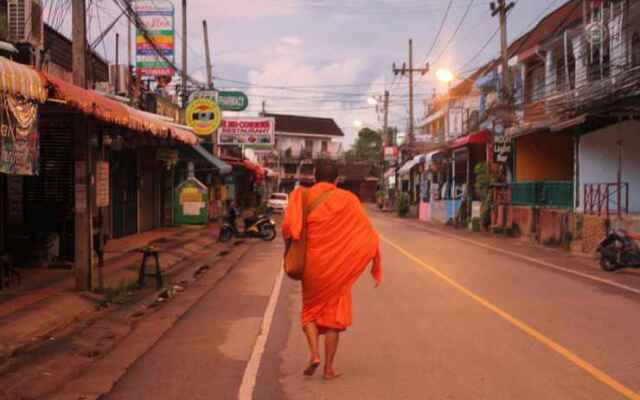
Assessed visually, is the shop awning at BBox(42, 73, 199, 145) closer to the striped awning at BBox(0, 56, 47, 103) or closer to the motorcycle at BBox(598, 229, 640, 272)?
the striped awning at BBox(0, 56, 47, 103)

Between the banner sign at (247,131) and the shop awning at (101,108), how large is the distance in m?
25.5

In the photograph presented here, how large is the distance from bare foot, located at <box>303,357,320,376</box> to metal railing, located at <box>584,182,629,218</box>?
54.3 feet

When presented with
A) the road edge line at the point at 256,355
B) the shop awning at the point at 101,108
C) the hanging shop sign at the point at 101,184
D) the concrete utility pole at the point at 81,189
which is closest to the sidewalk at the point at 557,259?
→ the road edge line at the point at 256,355

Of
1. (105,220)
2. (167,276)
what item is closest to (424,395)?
(167,276)

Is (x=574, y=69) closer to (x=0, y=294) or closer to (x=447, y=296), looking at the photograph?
(x=447, y=296)

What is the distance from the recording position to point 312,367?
6387 mm

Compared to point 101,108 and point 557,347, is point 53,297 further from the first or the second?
point 557,347

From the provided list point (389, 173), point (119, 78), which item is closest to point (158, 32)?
point (119, 78)

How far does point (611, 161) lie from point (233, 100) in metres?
17.2

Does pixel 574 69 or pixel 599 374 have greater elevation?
pixel 574 69

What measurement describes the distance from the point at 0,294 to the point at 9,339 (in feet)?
10.8

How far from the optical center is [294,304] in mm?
11023

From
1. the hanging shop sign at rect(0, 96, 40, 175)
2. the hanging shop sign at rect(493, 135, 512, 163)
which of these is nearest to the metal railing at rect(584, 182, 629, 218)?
the hanging shop sign at rect(493, 135, 512, 163)

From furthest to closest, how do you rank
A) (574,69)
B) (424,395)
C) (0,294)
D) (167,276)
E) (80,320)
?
(574,69), (167,276), (0,294), (80,320), (424,395)
